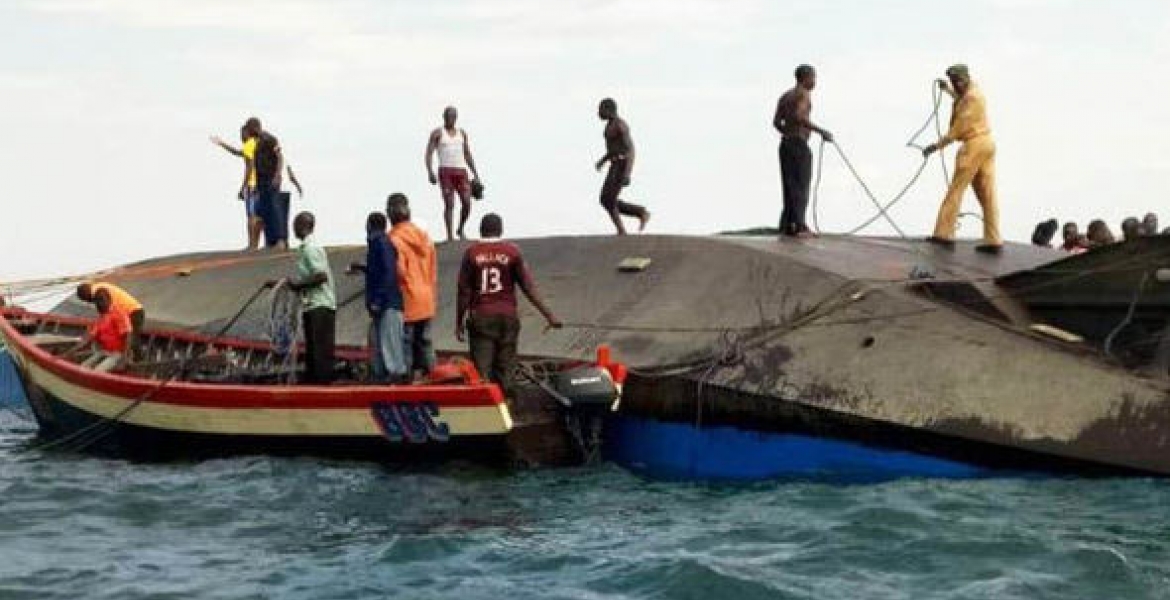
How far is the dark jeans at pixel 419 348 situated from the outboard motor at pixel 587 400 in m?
1.69

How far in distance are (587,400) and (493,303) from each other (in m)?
1.17

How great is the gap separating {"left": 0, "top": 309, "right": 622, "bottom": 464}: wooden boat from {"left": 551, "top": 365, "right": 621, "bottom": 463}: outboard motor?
0.06 ft

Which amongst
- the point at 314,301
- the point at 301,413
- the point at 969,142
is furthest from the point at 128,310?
the point at 969,142

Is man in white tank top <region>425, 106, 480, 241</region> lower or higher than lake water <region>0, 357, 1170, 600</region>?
higher

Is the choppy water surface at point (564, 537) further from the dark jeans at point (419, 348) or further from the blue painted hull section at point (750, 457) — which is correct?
the dark jeans at point (419, 348)

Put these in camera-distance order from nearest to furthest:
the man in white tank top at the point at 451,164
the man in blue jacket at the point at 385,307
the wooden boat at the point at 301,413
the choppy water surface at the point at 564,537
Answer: the choppy water surface at the point at 564,537
the wooden boat at the point at 301,413
the man in blue jacket at the point at 385,307
the man in white tank top at the point at 451,164

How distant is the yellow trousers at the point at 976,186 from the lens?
58.0 ft

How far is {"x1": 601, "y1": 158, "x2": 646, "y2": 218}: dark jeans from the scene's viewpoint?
1962cm

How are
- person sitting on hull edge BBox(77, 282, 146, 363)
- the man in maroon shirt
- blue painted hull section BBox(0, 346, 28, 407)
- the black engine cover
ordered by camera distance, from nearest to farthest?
the black engine cover < the man in maroon shirt < person sitting on hull edge BBox(77, 282, 146, 363) < blue painted hull section BBox(0, 346, 28, 407)

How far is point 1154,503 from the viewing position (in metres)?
12.0

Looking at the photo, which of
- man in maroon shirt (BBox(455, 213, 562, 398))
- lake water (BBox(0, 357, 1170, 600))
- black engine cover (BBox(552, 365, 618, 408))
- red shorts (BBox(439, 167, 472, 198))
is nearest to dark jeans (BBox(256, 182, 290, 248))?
red shorts (BBox(439, 167, 472, 198))

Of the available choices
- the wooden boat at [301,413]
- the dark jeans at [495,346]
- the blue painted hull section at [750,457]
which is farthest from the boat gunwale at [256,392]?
the blue painted hull section at [750,457]

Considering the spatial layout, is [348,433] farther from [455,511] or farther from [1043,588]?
[1043,588]

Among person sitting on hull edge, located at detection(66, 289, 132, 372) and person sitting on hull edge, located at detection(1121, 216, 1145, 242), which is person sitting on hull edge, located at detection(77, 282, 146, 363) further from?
person sitting on hull edge, located at detection(1121, 216, 1145, 242)
